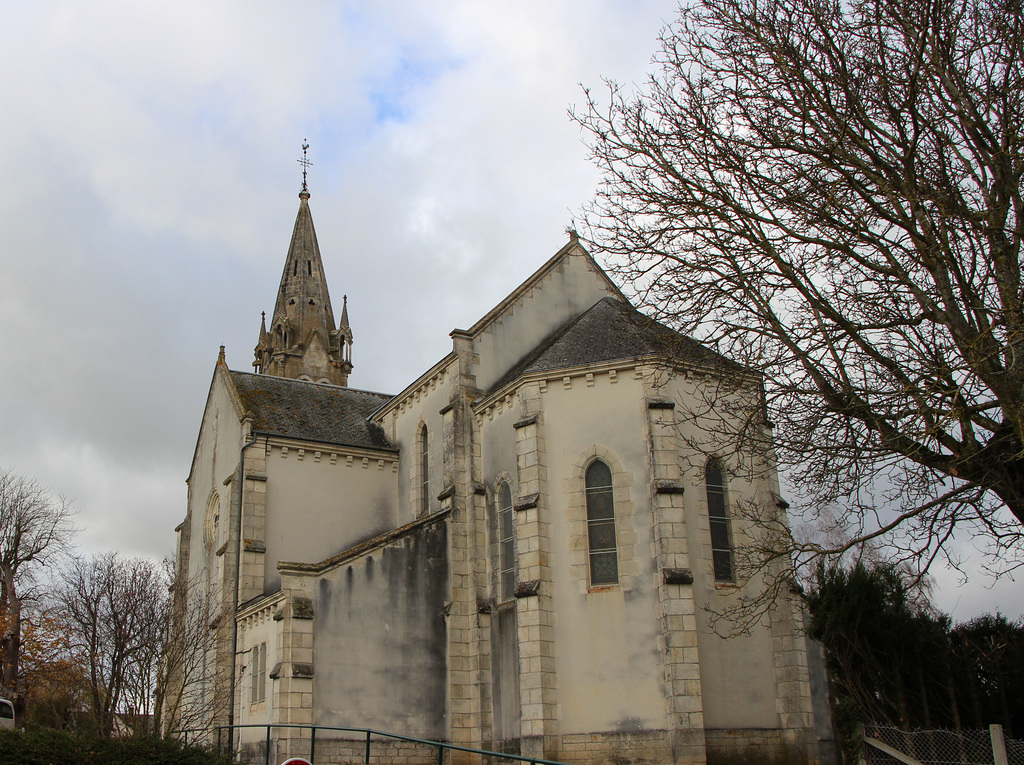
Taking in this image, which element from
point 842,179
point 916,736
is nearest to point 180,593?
point 916,736

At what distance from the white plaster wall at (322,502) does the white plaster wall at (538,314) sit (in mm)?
5844

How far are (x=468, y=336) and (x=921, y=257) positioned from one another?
1520 cm

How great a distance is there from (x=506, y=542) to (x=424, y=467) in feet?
18.9

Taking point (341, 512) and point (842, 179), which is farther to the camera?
point (341, 512)

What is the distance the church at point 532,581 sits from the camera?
19141 millimetres

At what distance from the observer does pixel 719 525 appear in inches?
818

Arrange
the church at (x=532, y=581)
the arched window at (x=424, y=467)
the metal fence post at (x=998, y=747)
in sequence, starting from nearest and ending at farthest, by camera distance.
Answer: the metal fence post at (x=998, y=747), the church at (x=532, y=581), the arched window at (x=424, y=467)

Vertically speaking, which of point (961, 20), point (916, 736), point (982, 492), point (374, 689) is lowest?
point (916, 736)

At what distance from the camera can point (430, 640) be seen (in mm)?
22391

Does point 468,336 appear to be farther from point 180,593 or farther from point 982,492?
point 982,492

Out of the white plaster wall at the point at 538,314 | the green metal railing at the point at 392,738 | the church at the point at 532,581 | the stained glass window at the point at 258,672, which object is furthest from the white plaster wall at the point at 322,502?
the white plaster wall at the point at 538,314

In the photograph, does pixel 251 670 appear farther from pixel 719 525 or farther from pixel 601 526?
pixel 719 525

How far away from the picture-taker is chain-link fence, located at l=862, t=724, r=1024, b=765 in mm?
17906

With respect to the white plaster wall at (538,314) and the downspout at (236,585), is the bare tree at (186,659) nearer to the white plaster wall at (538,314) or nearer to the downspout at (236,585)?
the downspout at (236,585)
